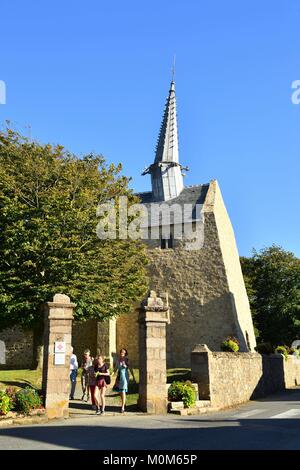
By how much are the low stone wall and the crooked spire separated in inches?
532

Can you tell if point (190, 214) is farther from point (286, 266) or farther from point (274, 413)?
point (274, 413)

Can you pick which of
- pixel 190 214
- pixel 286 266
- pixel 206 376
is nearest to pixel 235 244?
pixel 190 214

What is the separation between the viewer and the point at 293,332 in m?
36.8

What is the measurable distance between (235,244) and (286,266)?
335 inches

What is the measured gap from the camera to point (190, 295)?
28.7 meters

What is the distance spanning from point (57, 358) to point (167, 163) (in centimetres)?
2390

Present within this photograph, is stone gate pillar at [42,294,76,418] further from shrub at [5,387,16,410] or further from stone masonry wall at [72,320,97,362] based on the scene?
stone masonry wall at [72,320,97,362]

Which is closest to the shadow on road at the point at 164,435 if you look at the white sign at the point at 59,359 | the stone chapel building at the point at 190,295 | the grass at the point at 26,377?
the white sign at the point at 59,359

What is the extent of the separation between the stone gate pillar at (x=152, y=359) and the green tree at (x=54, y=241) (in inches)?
211

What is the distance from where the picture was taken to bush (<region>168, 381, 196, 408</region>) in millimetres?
13617

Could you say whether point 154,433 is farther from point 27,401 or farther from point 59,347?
point 59,347

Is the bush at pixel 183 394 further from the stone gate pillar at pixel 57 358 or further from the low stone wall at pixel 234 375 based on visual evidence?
the stone gate pillar at pixel 57 358

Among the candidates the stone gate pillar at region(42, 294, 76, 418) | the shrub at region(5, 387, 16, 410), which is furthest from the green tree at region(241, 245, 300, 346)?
the shrub at region(5, 387, 16, 410)

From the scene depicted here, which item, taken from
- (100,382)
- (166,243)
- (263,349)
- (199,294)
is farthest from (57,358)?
(166,243)
